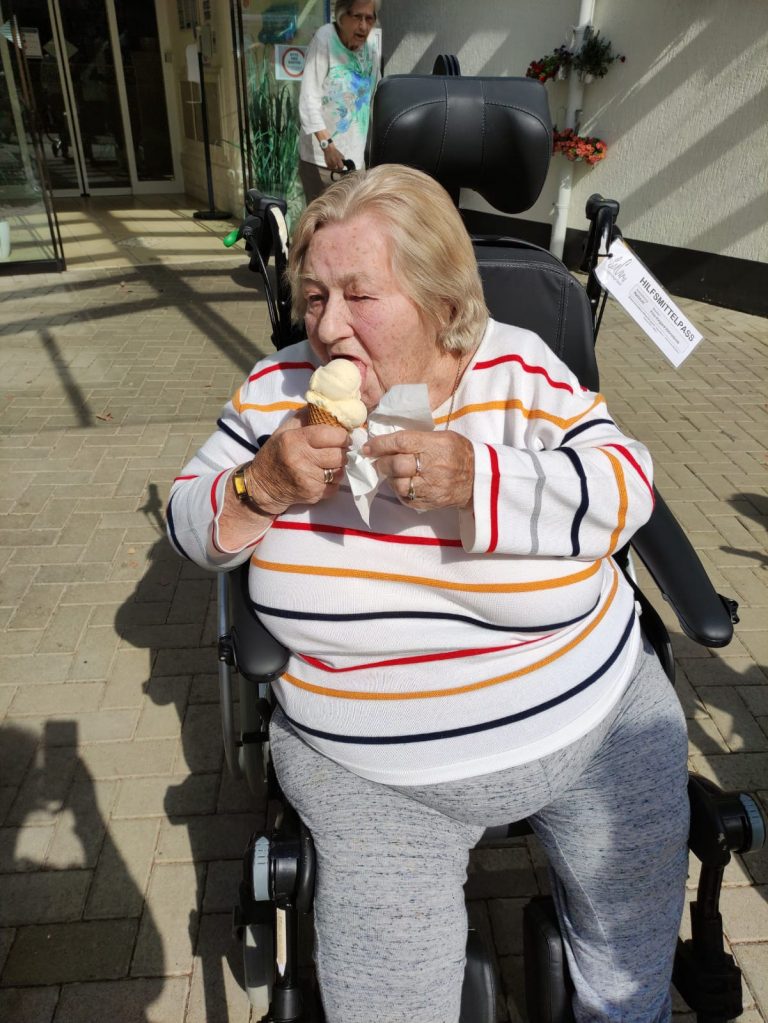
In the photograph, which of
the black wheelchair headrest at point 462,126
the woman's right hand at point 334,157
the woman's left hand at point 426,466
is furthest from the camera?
the woman's right hand at point 334,157

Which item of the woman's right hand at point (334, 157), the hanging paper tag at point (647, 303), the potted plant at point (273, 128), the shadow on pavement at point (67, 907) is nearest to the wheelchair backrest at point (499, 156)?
the hanging paper tag at point (647, 303)

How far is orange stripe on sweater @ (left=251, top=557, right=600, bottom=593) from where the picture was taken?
143cm

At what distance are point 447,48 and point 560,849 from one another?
943cm

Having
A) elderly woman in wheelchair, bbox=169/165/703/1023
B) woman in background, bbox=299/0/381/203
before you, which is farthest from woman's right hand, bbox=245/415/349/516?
woman in background, bbox=299/0/381/203

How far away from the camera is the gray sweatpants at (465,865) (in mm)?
1359

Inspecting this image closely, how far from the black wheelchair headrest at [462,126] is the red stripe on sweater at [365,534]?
4.10 feet

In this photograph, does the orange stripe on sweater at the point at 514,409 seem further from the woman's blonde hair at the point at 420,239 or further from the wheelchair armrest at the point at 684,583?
the wheelchair armrest at the point at 684,583

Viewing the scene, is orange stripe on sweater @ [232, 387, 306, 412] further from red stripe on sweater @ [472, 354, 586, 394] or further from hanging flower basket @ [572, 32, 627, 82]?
hanging flower basket @ [572, 32, 627, 82]

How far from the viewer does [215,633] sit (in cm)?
304

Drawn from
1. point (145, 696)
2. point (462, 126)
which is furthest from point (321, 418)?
point (145, 696)

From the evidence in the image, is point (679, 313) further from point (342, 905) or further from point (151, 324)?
point (151, 324)

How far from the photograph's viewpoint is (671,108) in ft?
22.6

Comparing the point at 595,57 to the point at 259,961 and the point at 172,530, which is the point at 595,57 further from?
the point at 259,961

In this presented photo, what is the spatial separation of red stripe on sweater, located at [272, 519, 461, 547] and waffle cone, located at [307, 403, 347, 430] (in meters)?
0.21
